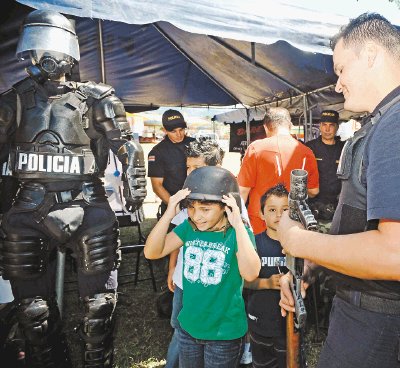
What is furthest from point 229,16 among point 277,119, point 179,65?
point 179,65

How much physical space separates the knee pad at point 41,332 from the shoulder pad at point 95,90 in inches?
60.4

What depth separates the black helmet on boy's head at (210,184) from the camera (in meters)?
1.88

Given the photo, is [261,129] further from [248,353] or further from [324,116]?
[248,353]

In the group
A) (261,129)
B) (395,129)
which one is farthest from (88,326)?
(261,129)

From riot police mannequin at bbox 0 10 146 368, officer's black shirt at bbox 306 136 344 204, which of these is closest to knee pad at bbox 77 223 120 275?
riot police mannequin at bbox 0 10 146 368

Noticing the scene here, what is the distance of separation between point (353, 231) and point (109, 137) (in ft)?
6.42

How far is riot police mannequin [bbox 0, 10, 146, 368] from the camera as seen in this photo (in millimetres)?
2410

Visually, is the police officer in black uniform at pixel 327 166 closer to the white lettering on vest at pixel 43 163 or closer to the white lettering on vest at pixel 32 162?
the white lettering on vest at pixel 43 163

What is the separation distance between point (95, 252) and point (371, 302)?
72.9 inches

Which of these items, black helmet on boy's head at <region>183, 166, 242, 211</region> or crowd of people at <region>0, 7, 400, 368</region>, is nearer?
crowd of people at <region>0, 7, 400, 368</region>

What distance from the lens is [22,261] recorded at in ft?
7.82

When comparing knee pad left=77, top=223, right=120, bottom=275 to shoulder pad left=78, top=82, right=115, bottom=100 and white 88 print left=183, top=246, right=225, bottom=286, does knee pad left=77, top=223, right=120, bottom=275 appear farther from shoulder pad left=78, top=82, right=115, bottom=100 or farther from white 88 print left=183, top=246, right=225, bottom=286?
shoulder pad left=78, top=82, right=115, bottom=100

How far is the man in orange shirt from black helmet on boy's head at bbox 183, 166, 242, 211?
1420mm

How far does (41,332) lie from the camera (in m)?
2.41
